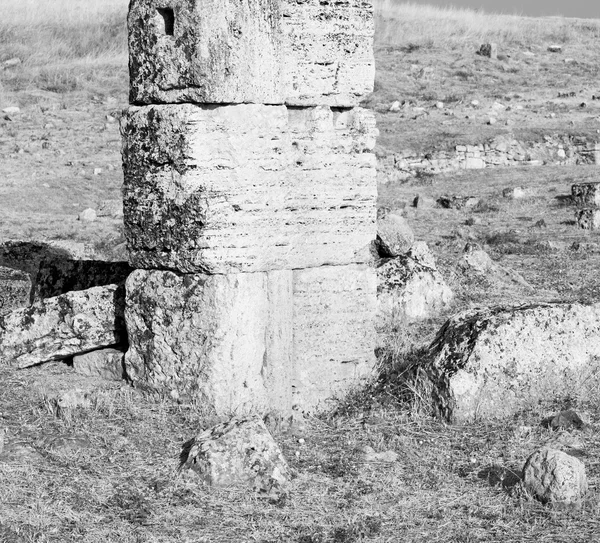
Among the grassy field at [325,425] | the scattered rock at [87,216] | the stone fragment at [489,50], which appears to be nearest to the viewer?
the grassy field at [325,425]

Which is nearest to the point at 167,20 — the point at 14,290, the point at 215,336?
the point at 215,336

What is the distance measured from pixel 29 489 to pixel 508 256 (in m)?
8.72

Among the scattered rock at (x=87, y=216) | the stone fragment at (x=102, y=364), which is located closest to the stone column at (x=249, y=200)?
the stone fragment at (x=102, y=364)

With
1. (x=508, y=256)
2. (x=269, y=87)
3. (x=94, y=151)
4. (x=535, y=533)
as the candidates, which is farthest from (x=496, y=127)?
(x=535, y=533)

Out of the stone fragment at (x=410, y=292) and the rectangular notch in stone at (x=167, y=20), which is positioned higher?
the rectangular notch in stone at (x=167, y=20)

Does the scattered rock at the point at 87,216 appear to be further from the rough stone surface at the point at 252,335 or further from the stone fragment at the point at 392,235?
the rough stone surface at the point at 252,335

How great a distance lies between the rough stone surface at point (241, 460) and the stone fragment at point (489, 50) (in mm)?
25944

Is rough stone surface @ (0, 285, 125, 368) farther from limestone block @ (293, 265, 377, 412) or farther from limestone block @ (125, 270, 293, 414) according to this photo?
limestone block @ (293, 265, 377, 412)

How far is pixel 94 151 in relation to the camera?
20734 mm

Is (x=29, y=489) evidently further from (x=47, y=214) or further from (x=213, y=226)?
(x=47, y=214)

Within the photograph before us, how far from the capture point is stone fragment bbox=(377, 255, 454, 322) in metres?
10.1

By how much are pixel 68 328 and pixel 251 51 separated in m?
2.51

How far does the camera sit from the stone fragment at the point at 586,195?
17016mm

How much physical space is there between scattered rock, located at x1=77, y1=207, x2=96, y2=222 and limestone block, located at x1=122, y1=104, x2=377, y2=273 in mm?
8509
